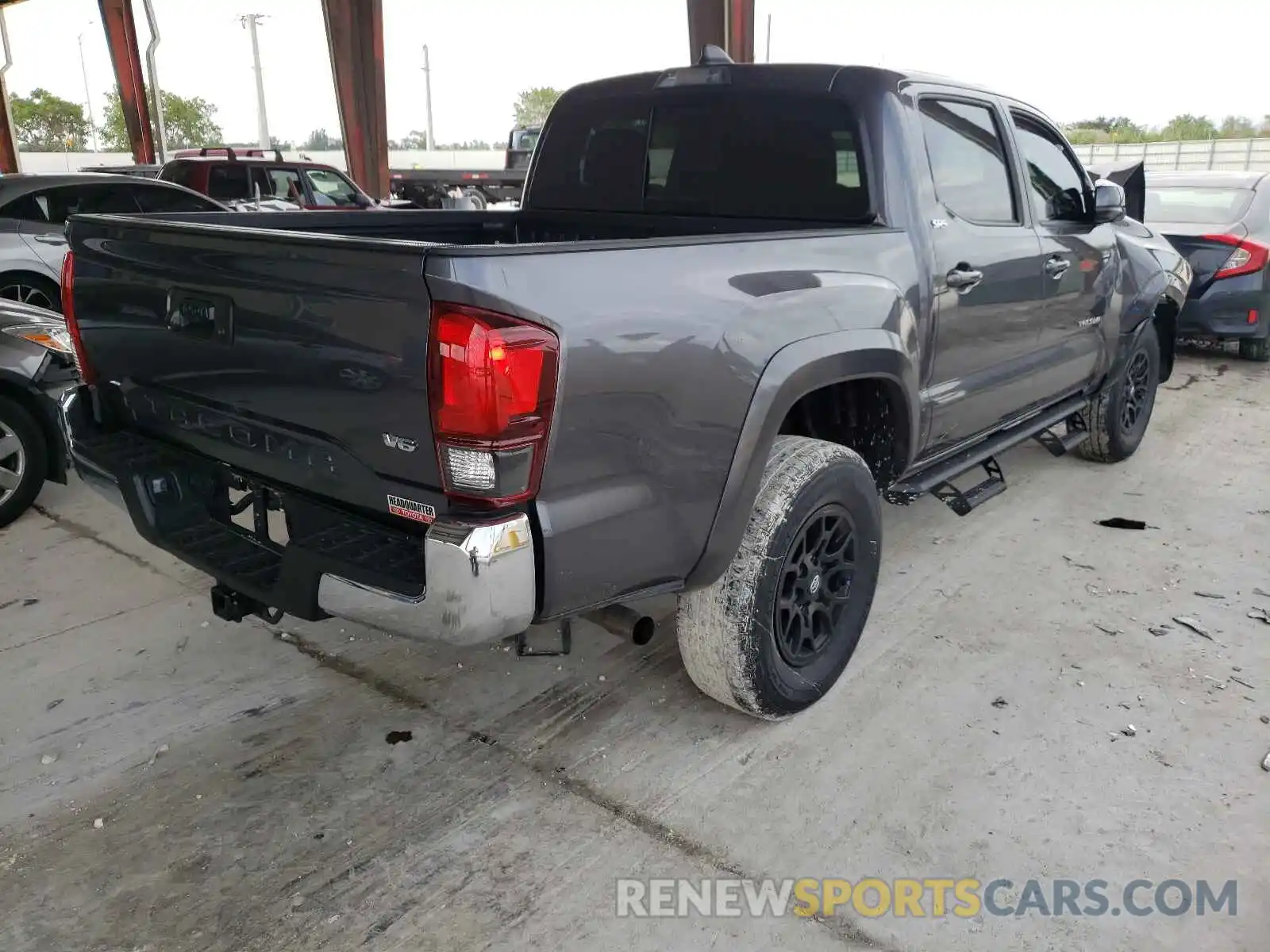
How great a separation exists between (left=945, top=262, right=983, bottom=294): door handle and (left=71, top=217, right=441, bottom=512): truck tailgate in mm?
2095

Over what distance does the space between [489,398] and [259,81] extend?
164 ft

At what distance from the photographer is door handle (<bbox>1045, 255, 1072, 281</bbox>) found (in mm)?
4078

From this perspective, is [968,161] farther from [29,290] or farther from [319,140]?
[319,140]

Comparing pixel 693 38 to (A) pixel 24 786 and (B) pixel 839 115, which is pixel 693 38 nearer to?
(B) pixel 839 115

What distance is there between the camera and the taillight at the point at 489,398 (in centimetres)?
199

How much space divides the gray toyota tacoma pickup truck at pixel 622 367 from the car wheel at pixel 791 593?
0.4 inches

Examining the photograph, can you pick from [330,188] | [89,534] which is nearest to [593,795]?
[89,534]

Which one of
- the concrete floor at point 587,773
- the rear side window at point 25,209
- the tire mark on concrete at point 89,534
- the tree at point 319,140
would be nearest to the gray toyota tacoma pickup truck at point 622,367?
the concrete floor at point 587,773

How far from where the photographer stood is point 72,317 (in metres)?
3.07

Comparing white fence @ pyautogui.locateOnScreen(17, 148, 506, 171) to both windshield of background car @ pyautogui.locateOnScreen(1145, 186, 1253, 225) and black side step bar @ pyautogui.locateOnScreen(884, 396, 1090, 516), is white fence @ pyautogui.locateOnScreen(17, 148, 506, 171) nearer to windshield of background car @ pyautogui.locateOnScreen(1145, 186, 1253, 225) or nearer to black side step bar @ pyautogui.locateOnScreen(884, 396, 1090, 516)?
windshield of background car @ pyautogui.locateOnScreen(1145, 186, 1253, 225)

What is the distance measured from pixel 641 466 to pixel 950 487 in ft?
6.65

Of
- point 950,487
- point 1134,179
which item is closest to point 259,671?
point 950,487

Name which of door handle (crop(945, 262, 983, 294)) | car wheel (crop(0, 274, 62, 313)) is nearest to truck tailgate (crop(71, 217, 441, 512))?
door handle (crop(945, 262, 983, 294))

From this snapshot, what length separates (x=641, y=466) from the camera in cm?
232
